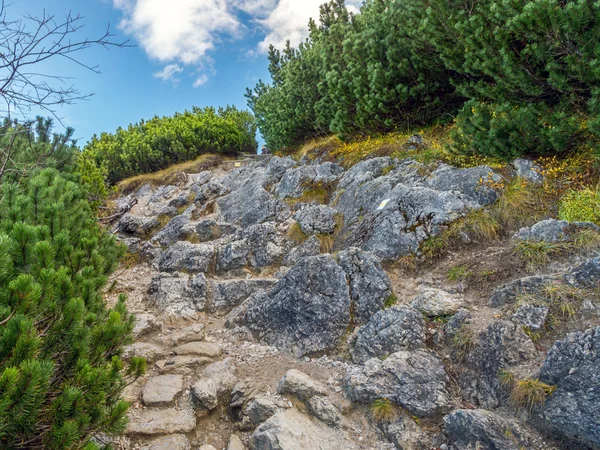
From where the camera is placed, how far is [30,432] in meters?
2.74

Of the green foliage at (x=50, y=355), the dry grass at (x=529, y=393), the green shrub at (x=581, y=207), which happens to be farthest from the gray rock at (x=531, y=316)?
the green foliage at (x=50, y=355)

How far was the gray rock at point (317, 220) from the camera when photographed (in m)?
7.77

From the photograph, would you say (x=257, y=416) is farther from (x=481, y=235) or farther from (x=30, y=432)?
(x=481, y=235)

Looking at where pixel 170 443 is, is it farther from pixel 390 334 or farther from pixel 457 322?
pixel 457 322

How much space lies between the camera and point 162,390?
15.4ft

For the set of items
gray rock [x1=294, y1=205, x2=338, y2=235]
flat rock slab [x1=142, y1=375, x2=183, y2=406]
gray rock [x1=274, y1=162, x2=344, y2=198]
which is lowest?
flat rock slab [x1=142, y1=375, x2=183, y2=406]

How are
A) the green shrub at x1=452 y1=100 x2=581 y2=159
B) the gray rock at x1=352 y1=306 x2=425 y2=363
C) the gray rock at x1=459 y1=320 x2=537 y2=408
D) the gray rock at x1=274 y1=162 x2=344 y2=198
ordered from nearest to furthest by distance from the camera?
the gray rock at x1=459 y1=320 x2=537 y2=408
the gray rock at x1=352 y1=306 x2=425 y2=363
the green shrub at x1=452 y1=100 x2=581 y2=159
the gray rock at x1=274 y1=162 x2=344 y2=198

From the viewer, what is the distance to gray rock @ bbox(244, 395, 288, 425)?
164 inches

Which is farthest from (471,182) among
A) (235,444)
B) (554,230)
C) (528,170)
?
(235,444)

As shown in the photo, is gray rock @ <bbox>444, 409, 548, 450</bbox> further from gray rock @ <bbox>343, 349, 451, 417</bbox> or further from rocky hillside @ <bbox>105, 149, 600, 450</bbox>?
gray rock @ <bbox>343, 349, 451, 417</bbox>

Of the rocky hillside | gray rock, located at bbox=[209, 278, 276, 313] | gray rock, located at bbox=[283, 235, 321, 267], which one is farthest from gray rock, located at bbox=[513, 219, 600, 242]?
gray rock, located at bbox=[209, 278, 276, 313]

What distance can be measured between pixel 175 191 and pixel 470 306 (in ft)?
39.3

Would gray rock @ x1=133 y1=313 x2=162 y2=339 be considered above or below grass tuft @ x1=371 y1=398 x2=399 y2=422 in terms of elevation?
above

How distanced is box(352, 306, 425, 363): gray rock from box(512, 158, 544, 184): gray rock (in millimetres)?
3181
